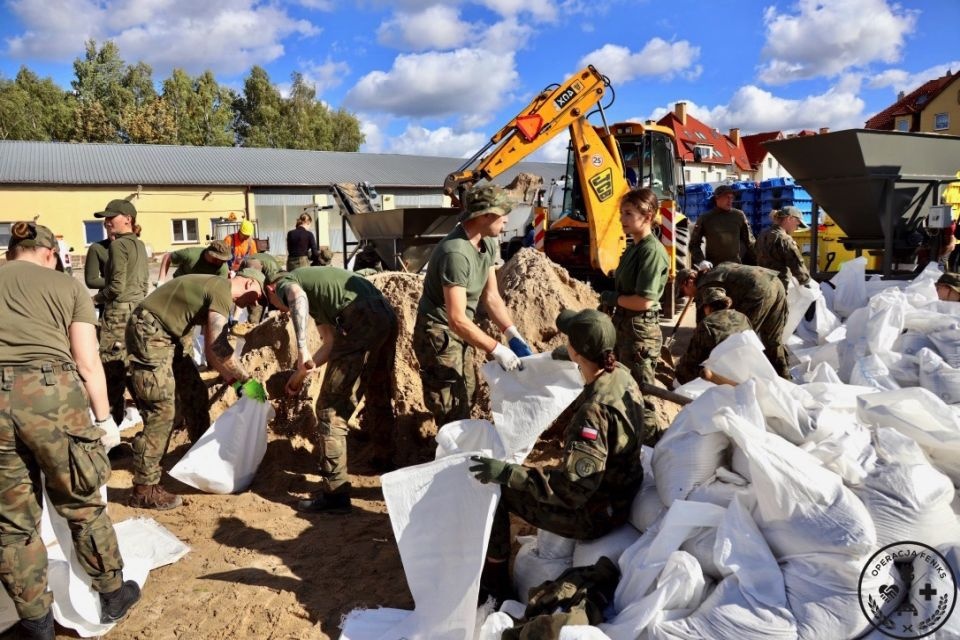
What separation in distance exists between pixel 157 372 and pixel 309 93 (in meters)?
38.6

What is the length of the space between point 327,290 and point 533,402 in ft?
4.97

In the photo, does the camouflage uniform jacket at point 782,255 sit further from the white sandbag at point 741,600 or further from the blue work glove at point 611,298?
the white sandbag at point 741,600

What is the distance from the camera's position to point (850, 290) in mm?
6523

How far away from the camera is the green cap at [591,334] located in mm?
2398

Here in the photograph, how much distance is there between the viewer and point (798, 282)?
18.5 feet

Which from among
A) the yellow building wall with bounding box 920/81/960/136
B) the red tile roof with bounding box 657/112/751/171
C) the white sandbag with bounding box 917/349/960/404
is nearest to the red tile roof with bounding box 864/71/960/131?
the yellow building wall with bounding box 920/81/960/136

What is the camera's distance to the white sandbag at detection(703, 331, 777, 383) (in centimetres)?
279

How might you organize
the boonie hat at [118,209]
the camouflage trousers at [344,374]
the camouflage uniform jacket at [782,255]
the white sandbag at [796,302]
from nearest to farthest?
the camouflage trousers at [344,374] < the boonie hat at [118,209] < the white sandbag at [796,302] < the camouflage uniform jacket at [782,255]

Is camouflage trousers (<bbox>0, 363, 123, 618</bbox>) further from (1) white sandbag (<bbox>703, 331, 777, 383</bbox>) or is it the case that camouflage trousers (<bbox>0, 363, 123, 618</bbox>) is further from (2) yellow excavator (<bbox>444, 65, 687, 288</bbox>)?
(2) yellow excavator (<bbox>444, 65, 687, 288</bbox>)

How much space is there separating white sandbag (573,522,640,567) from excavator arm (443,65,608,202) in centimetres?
610

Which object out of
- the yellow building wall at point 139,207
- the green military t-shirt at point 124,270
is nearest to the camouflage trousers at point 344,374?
the green military t-shirt at point 124,270

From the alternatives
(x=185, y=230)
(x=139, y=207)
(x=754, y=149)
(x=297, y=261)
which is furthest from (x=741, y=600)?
(x=754, y=149)

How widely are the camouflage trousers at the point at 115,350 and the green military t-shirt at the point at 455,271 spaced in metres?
2.54

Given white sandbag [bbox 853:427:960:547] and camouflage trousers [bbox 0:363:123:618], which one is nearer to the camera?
white sandbag [bbox 853:427:960:547]
